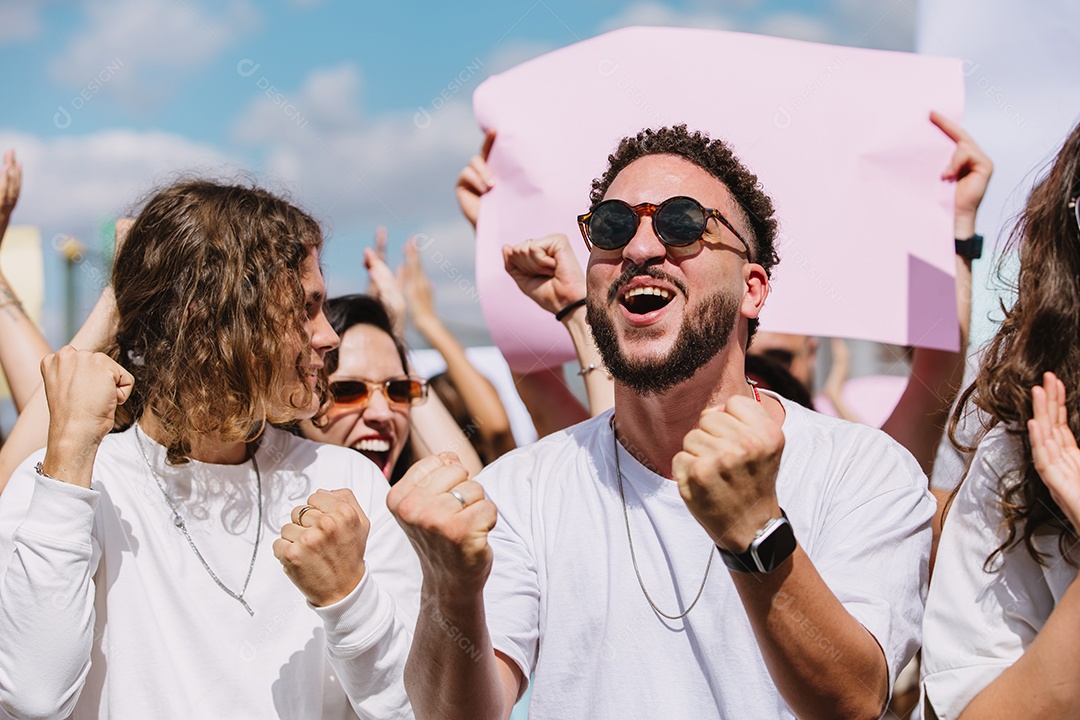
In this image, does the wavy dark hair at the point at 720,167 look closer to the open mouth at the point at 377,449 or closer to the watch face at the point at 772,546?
the watch face at the point at 772,546

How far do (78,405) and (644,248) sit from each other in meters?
1.26

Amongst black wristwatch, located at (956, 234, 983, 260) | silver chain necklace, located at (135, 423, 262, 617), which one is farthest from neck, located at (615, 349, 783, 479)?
black wristwatch, located at (956, 234, 983, 260)

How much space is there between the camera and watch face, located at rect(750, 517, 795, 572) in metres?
1.70

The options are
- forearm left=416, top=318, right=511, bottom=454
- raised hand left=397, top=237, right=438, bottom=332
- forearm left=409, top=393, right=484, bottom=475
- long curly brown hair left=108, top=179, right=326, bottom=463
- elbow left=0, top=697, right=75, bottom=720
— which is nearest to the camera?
elbow left=0, top=697, right=75, bottom=720

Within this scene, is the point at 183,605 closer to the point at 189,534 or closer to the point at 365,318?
the point at 189,534

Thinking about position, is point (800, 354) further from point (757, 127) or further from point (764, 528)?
point (764, 528)

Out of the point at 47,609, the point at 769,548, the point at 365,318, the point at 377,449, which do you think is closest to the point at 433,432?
the point at 377,449

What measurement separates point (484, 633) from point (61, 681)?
868mm

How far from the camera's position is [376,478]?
99.7 inches

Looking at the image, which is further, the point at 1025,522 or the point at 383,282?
the point at 383,282

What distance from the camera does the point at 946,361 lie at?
120 inches

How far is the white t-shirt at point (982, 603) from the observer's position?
5.85 feet

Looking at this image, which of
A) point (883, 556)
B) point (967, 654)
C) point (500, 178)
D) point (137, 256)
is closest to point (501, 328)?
point (500, 178)

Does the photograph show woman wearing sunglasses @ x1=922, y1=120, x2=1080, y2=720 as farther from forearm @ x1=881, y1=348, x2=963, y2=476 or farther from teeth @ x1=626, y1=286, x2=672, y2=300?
forearm @ x1=881, y1=348, x2=963, y2=476
